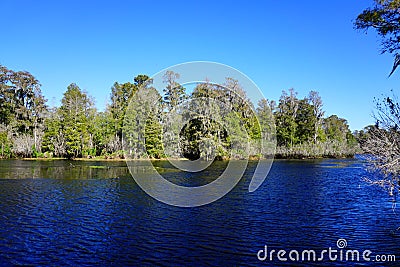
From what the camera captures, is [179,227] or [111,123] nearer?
[179,227]

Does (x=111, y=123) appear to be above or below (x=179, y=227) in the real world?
above

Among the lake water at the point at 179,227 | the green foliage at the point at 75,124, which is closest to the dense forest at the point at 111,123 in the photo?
the green foliage at the point at 75,124

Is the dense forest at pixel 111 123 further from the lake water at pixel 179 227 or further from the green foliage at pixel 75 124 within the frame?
the lake water at pixel 179 227

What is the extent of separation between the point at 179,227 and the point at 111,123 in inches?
2185

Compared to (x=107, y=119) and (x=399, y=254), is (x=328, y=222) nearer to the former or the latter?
(x=399, y=254)

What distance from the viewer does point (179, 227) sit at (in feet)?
47.0

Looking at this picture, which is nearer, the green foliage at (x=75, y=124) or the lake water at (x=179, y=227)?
the lake water at (x=179, y=227)

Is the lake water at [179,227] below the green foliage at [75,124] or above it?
below

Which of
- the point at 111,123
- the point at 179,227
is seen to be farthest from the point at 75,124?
the point at 179,227

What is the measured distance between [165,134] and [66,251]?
49639mm

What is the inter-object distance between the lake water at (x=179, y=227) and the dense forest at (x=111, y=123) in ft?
129

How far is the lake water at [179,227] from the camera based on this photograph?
426 inches

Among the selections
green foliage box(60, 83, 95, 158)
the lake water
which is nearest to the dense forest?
green foliage box(60, 83, 95, 158)

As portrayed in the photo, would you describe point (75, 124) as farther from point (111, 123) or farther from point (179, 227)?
point (179, 227)
